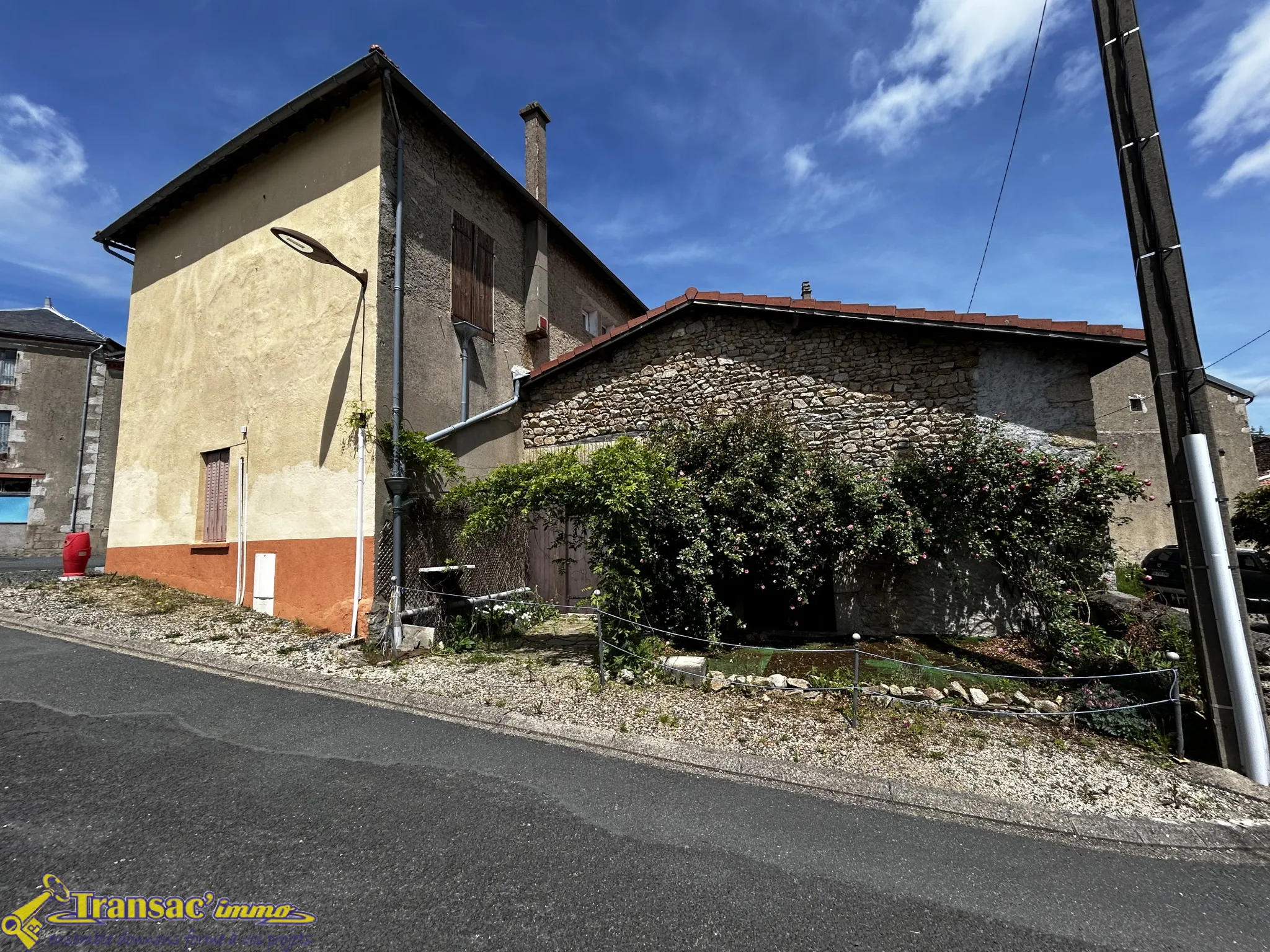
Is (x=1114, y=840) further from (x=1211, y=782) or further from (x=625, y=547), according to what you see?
(x=625, y=547)

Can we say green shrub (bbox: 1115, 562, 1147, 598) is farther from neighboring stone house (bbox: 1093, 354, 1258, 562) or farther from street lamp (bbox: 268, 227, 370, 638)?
street lamp (bbox: 268, 227, 370, 638)

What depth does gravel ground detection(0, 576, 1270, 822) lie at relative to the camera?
360 centimetres

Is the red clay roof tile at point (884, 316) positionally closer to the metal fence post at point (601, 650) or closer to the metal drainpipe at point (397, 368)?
the metal drainpipe at point (397, 368)

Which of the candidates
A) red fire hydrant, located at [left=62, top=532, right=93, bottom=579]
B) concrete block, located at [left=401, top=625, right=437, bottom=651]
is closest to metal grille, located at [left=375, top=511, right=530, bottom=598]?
concrete block, located at [left=401, top=625, right=437, bottom=651]

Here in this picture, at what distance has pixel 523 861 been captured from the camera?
2.69 m

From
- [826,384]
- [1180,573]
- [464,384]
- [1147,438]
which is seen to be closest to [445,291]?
[464,384]

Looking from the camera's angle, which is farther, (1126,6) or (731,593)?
(731,593)

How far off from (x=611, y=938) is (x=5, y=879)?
2.53 m

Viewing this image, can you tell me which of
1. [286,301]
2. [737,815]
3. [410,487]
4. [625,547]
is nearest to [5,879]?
[737,815]

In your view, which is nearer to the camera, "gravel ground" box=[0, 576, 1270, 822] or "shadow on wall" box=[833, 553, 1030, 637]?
"gravel ground" box=[0, 576, 1270, 822]

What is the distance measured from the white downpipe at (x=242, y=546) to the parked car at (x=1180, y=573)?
1313 cm

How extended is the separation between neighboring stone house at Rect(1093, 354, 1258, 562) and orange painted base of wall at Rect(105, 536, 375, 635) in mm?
16511

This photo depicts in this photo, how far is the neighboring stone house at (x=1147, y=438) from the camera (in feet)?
49.2

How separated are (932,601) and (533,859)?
5928 millimetres
